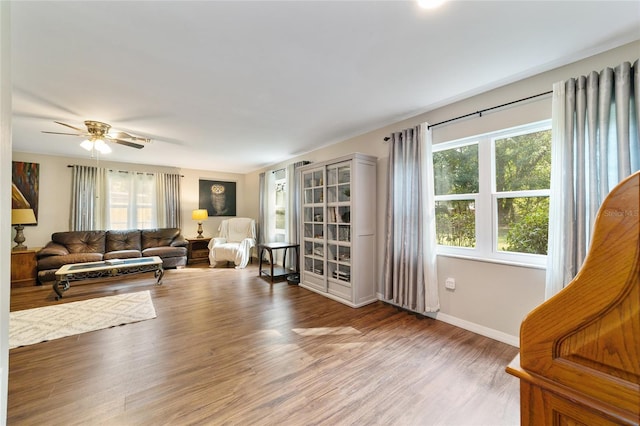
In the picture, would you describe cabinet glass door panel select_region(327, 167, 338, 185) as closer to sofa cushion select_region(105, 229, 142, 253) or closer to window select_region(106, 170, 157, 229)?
sofa cushion select_region(105, 229, 142, 253)

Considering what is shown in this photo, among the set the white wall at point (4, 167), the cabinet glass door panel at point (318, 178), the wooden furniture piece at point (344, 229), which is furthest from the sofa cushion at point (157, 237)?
the white wall at point (4, 167)

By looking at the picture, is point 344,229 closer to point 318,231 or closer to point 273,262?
point 318,231

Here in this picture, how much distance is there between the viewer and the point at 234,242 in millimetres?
6254

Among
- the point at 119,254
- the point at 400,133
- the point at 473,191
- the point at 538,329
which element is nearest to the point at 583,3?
the point at 473,191

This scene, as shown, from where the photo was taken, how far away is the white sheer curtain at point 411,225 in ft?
9.28

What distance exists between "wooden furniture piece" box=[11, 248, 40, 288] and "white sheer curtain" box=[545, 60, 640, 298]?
690 cm

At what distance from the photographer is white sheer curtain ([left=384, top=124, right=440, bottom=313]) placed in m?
2.83

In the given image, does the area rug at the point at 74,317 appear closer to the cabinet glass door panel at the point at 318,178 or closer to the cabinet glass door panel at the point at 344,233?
the cabinet glass door panel at the point at 344,233

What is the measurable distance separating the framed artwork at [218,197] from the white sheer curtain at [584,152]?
666 cm

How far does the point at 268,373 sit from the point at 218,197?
5718 millimetres

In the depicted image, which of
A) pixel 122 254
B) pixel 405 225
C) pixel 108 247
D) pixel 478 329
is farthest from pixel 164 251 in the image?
pixel 478 329

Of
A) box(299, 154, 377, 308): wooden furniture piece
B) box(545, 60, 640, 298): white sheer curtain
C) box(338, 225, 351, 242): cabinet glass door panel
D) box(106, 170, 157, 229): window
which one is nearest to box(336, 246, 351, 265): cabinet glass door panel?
box(299, 154, 377, 308): wooden furniture piece

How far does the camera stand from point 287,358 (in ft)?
6.97

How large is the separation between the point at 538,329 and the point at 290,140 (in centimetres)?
397
